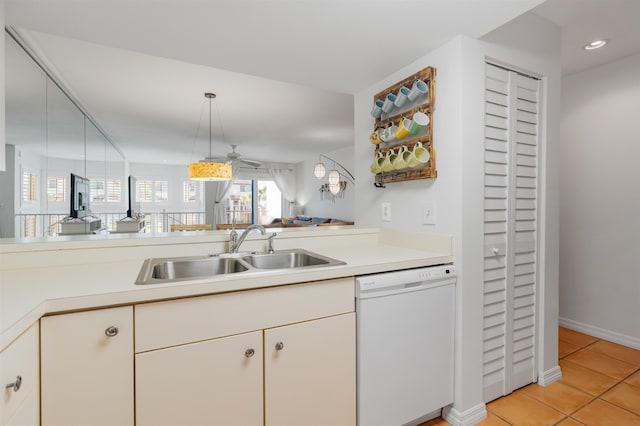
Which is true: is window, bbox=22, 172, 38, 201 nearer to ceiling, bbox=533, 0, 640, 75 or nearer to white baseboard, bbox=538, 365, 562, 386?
ceiling, bbox=533, 0, 640, 75

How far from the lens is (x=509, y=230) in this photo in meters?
1.73

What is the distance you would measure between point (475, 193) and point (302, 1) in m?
1.24

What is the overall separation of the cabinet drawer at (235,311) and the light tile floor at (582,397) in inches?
36.7

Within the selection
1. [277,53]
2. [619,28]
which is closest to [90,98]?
[277,53]

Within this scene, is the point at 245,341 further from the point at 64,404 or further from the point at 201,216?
the point at 201,216

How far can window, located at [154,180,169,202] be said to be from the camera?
841 centimetres

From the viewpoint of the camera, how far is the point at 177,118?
14.3 ft

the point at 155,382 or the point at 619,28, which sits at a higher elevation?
the point at 619,28

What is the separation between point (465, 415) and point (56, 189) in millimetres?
3670

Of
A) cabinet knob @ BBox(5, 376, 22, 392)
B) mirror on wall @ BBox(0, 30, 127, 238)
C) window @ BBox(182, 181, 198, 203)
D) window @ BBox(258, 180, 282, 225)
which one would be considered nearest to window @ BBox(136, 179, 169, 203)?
window @ BBox(182, 181, 198, 203)

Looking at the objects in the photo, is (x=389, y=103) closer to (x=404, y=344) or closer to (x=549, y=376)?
(x=404, y=344)

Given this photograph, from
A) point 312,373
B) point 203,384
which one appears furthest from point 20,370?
point 312,373

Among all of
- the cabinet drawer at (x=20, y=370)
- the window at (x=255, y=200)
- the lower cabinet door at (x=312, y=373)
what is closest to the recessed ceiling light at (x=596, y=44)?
the lower cabinet door at (x=312, y=373)

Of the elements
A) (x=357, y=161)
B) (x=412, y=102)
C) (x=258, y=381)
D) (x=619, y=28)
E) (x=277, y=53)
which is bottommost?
(x=258, y=381)
